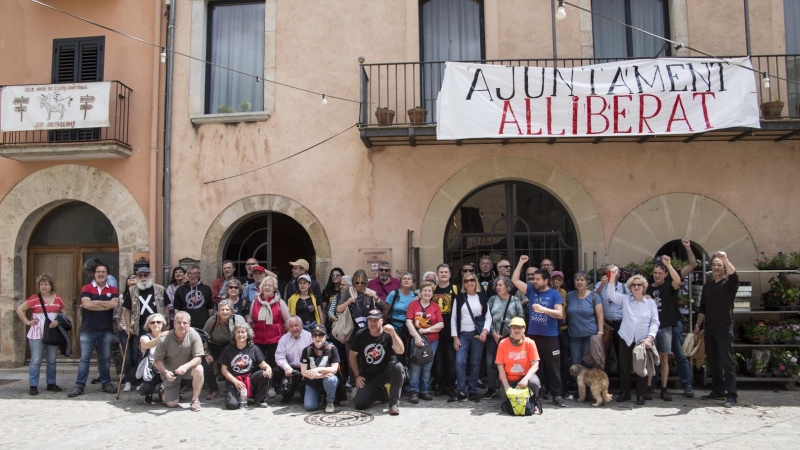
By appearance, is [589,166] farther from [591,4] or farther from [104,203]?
[104,203]

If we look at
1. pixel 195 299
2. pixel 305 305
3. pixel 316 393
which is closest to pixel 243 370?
pixel 316 393

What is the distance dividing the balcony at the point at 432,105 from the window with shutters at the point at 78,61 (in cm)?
467

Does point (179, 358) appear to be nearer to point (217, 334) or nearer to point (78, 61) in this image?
point (217, 334)

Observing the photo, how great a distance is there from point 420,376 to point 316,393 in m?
1.36

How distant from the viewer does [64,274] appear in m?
10.5

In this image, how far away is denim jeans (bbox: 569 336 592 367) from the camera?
7.66m

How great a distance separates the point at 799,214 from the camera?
924 centimetres

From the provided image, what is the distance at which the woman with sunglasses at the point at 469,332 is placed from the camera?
763cm

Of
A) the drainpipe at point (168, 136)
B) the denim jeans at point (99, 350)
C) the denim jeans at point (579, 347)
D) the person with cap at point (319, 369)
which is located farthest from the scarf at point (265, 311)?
the denim jeans at point (579, 347)

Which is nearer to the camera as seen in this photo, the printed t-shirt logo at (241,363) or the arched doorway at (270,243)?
the printed t-shirt logo at (241,363)

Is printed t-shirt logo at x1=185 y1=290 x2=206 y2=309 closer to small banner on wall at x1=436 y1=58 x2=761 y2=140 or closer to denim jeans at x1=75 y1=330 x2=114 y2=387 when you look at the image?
denim jeans at x1=75 y1=330 x2=114 y2=387

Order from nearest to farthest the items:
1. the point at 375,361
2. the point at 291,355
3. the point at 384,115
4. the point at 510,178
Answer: the point at 375,361, the point at 291,355, the point at 384,115, the point at 510,178

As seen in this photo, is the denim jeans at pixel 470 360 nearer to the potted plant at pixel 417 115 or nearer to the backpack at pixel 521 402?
the backpack at pixel 521 402

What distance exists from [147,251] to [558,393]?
6811 mm
